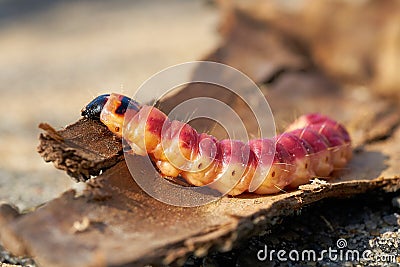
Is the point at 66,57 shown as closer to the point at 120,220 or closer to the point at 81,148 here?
the point at 81,148

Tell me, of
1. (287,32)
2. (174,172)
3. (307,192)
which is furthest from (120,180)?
(287,32)

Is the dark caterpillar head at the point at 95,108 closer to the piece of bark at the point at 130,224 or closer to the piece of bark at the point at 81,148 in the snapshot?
the piece of bark at the point at 81,148

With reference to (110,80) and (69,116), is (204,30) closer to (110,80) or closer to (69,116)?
(110,80)

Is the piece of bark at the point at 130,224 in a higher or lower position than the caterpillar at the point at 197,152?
lower

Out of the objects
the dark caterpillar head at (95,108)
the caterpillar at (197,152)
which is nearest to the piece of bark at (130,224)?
the caterpillar at (197,152)

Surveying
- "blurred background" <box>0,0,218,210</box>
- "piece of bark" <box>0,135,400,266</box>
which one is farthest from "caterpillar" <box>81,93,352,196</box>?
"blurred background" <box>0,0,218,210</box>

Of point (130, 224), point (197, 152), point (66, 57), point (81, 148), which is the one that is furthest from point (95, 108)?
point (66, 57)

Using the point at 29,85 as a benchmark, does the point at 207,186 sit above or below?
below

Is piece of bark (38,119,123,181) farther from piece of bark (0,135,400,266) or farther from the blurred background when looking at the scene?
the blurred background
